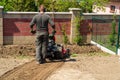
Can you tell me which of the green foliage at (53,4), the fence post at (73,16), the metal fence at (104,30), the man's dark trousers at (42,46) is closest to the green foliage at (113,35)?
the metal fence at (104,30)

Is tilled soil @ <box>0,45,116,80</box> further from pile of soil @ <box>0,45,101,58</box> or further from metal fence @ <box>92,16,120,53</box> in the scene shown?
metal fence @ <box>92,16,120,53</box>

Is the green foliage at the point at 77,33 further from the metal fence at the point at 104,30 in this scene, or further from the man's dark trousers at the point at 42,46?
the man's dark trousers at the point at 42,46

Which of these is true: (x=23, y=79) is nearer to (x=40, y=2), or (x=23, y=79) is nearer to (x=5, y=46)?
(x=5, y=46)

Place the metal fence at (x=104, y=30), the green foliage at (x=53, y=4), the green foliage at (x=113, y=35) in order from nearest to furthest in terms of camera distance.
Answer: the green foliage at (x=113, y=35), the metal fence at (x=104, y=30), the green foliage at (x=53, y=4)

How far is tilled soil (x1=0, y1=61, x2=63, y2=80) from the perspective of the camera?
10469mm

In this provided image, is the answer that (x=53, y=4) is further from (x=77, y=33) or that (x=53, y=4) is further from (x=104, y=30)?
(x=77, y=33)

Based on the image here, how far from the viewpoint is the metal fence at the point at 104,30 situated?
17.7m

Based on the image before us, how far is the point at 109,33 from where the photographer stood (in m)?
18.7

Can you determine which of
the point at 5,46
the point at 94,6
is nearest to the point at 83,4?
the point at 94,6

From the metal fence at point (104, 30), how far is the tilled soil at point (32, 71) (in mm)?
5606

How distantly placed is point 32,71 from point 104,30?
26.5ft

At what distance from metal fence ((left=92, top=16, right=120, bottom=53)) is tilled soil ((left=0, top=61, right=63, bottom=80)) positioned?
221 inches

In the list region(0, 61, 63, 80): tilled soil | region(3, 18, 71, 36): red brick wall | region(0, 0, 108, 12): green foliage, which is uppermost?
region(0, 0, 108, 12): green foliage

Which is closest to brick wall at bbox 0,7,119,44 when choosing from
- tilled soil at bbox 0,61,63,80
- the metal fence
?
the metal fence
